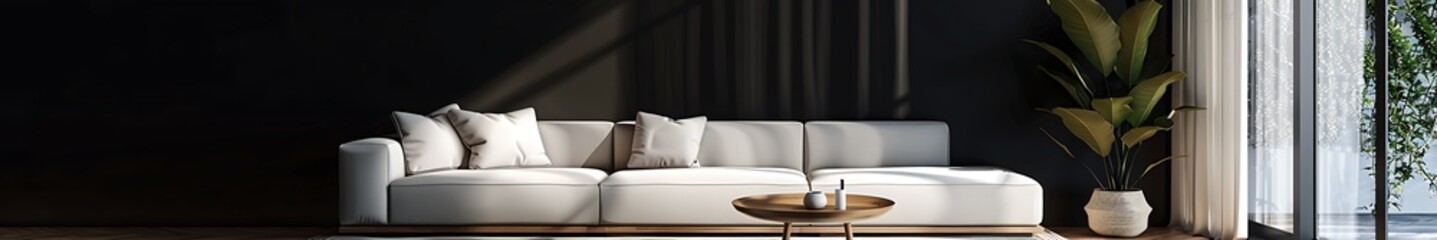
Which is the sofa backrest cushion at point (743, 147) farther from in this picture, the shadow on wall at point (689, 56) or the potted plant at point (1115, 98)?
the potted plant at point (1115, 98)

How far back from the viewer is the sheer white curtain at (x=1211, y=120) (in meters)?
5.14

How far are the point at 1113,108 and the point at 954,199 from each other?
2.80ft

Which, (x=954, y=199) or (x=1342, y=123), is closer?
(x=1342, y=123)

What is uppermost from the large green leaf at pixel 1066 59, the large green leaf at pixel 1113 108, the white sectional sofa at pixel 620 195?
the large green leaf at pixel 1066 59

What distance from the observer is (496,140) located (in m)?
5.27

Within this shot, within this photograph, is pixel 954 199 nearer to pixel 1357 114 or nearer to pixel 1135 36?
pixel 1135 36

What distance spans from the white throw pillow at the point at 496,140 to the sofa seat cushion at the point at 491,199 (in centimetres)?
29

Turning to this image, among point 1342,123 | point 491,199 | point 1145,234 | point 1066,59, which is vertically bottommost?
point 1145,234

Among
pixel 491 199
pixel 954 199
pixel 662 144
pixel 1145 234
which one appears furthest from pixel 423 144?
pixel 1145 234

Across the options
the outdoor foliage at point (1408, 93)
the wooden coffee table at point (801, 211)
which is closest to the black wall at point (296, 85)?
the outdoor foliage at point (1408, 93)

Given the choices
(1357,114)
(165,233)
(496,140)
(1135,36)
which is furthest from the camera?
Result: (165,233)

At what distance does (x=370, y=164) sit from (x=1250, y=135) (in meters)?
3.49

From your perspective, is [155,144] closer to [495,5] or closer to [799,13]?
[495,5]

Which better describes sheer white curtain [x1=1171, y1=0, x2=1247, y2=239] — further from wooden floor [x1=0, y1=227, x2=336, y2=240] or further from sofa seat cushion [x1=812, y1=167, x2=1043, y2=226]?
wooden floor [x1=0, y1=227, x2=336, y2=240]
